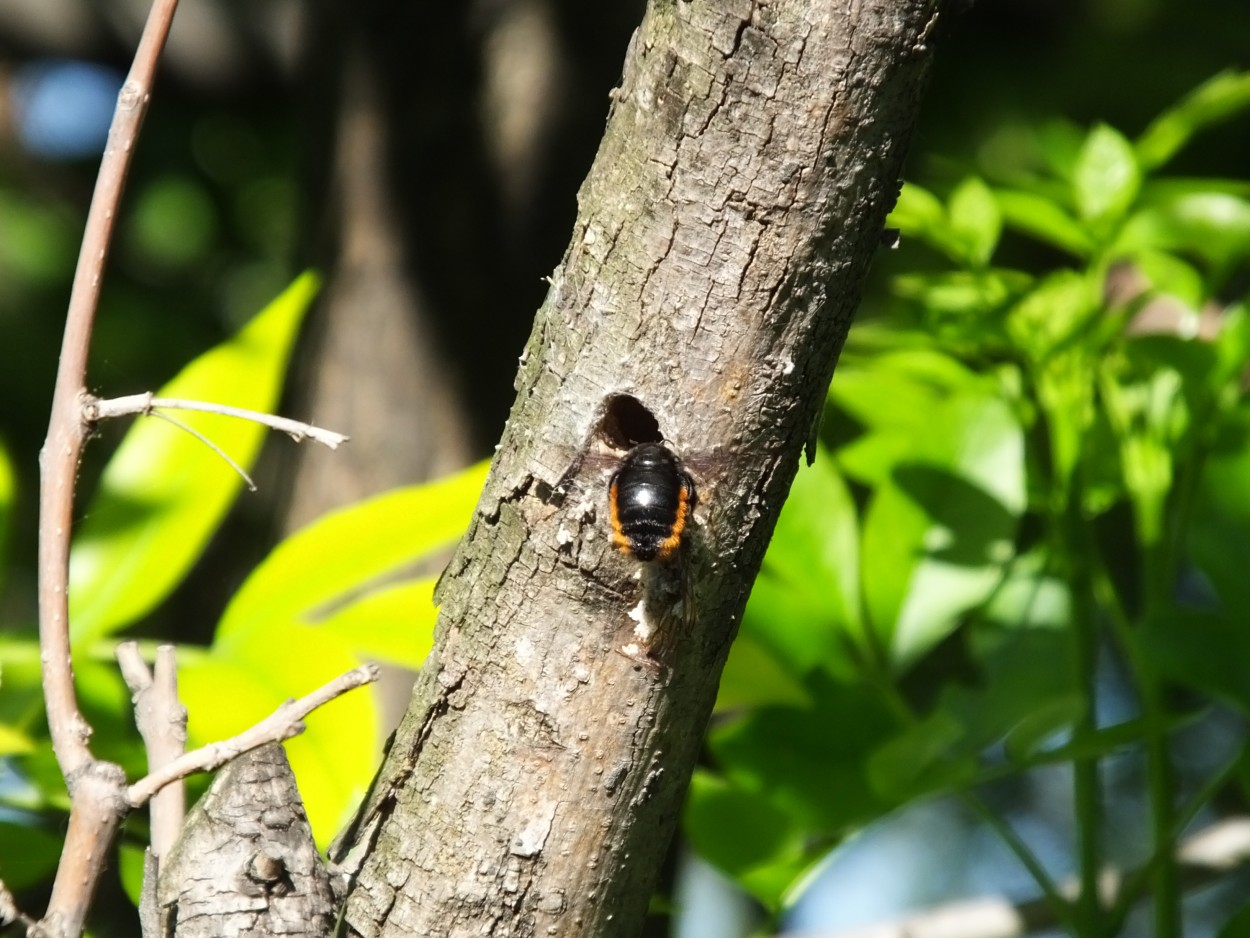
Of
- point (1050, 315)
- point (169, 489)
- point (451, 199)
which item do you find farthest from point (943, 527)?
A: point (451, 199)

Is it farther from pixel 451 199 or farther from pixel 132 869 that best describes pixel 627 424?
pixel 451 199

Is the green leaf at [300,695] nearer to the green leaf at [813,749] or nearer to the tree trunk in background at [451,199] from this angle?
the green leaf at [813,749]

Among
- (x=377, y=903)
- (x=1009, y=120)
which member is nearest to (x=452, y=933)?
(x=377, y=903)

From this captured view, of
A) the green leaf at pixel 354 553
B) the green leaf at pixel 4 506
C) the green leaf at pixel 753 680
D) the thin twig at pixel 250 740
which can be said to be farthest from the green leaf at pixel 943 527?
the green leaf at pixel 4 506

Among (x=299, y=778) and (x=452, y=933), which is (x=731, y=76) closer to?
(x=452, y=933)

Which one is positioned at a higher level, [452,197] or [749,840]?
[452,197]

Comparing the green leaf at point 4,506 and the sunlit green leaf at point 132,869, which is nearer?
the sunlit green leaf at point 132,869

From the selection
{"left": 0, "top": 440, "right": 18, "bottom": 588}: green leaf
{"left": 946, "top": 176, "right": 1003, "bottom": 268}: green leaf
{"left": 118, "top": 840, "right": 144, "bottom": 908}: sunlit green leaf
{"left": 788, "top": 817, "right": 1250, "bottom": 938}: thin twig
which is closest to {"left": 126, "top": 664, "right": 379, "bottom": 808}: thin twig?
{"left": 118, "top": 840, "right": 144, "bottom": 908}: sunlit green leaf
